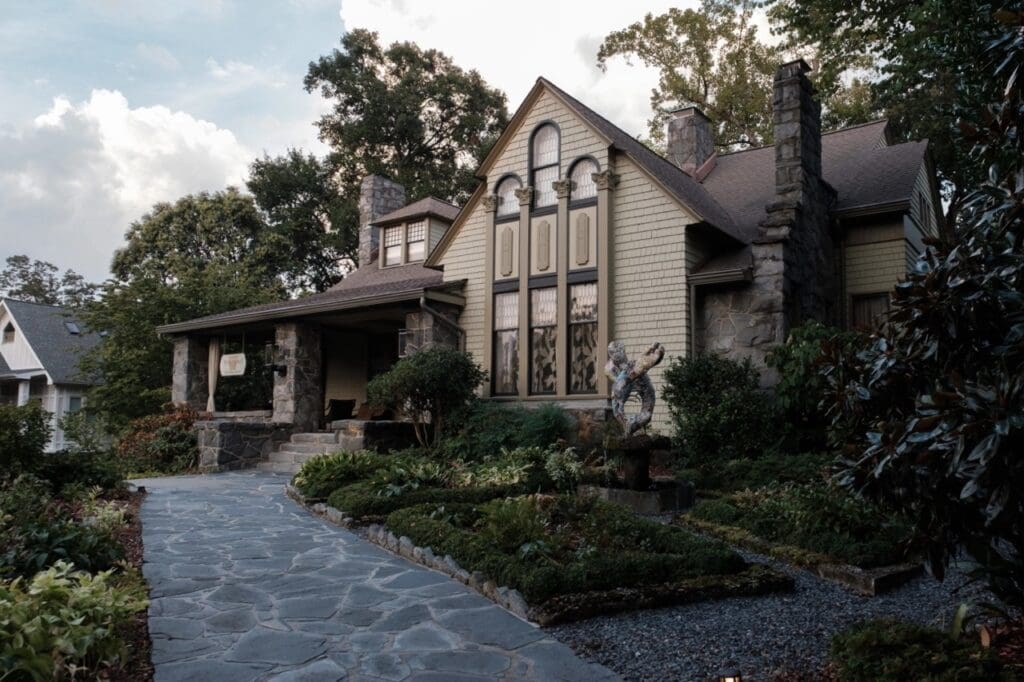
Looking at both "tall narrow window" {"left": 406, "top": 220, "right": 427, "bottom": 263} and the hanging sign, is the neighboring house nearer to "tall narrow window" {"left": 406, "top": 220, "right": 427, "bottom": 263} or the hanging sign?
the hanging sign

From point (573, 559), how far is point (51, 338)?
1094 inches

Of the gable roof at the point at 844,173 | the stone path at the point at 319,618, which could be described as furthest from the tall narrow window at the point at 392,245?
the stone path at the point at 319,618

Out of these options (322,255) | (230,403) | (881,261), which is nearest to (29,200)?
(322,255)

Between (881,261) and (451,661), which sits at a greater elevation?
(881,261)

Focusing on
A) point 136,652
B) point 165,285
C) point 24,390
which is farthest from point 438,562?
point 24,390

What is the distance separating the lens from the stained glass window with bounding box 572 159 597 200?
43.3 ft

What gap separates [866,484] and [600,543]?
3.19 m

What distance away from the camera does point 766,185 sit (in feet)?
48.2

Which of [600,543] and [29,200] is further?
[29,200]

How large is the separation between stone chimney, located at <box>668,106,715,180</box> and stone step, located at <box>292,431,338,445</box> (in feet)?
31.3

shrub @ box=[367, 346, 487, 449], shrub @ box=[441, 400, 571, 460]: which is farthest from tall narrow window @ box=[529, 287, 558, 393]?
shrub @ box=[367, 346, 487, 449]

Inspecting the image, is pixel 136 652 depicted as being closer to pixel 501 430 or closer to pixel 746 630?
pixel 746 630

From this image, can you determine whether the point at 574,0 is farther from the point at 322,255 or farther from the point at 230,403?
the point at 322,255

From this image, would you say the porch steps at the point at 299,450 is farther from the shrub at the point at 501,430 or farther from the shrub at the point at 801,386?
the shrub at the point at 801,386
